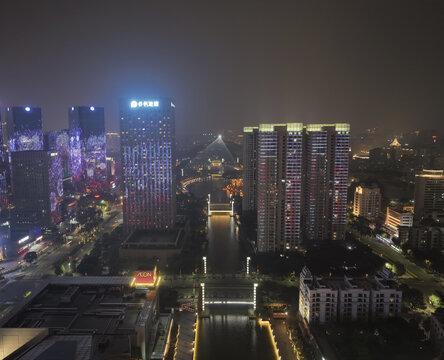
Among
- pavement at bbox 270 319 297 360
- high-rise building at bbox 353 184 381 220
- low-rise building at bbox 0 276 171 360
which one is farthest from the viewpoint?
high-rise building at bbox 353 184 381 220

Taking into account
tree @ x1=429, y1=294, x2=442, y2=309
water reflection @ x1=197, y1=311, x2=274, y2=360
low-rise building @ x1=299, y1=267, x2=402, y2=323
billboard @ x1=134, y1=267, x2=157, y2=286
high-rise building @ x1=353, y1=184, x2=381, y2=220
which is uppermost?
high-rise building @ x1=353, y1=184, x2=381, y2=220

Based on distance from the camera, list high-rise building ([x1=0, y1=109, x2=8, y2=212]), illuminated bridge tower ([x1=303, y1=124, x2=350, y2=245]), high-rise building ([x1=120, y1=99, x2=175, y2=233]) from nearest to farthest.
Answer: illuminated bridge tower ([x1=303, y1=124, x2=350, y2=245])
high-rise building ([x1=120, y1=99, x2=175, y2=233])
high-rise building ([x1=0, y1=109, x2=8, y2=212])

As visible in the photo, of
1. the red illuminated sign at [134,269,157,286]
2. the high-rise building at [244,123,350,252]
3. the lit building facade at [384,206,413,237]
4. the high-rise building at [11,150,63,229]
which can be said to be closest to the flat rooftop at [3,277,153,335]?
the red illuminated sign at [134,269,157,286]

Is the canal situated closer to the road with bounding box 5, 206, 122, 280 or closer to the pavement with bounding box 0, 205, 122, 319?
the pavement with bounding box 0, 205, 122, 319

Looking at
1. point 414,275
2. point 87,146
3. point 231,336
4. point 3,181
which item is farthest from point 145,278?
point 87,146

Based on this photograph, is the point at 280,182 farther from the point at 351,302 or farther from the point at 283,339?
the point at 283,339

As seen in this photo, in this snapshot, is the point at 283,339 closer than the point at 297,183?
Yes

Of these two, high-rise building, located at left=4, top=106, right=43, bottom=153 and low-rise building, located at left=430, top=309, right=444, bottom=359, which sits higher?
high-rise building, located at left=4, top=106, right=43, bottom=153
